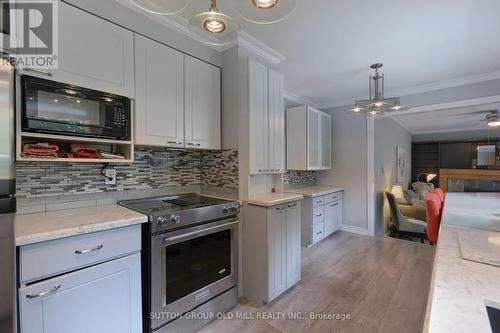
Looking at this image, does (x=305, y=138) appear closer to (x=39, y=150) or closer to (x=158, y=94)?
(x=158, y=94)

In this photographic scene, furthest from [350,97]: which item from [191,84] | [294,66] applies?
[191,84]

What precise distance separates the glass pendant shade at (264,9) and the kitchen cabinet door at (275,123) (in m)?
1.31

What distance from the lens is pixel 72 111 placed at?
1.52 meters

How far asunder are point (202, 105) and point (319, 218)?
2595 millimetres

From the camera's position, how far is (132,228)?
147 cm

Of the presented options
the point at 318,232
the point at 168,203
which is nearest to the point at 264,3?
the point at 168,203

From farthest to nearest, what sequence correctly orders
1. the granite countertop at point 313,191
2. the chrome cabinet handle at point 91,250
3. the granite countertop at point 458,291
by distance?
the granite countertop at point 313,191 → the chrome cabinet handle at point 91,250 → the granite countertop at point 458,291

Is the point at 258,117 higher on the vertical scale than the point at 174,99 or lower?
lower

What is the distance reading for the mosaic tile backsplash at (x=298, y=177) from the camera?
13.2ft

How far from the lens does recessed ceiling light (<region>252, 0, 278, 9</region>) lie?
1.04 metres

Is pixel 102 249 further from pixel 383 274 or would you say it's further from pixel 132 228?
pixel 383 274

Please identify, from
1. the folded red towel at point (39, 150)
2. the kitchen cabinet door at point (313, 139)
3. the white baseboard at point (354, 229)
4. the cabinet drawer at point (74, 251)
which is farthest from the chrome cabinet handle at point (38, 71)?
the white baseboard at point (354, 229)

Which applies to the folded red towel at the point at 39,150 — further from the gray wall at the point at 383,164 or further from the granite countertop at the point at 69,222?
the gray wall at the point at 383,164

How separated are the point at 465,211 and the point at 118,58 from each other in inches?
115
